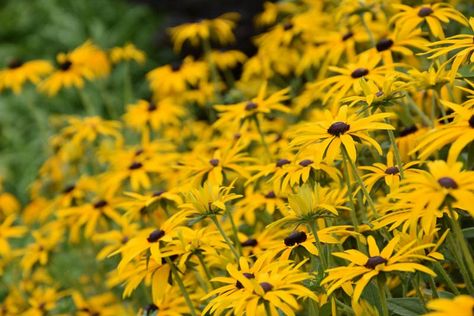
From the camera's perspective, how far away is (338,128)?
6.28 ft

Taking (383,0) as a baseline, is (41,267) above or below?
below

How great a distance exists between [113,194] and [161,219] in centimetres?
21

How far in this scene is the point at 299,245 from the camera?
1.95 meters

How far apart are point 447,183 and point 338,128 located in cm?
44

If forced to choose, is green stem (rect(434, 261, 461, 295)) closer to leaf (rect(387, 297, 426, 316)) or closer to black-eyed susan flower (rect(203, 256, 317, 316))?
leaf (rect(387, 297, 426, 316))

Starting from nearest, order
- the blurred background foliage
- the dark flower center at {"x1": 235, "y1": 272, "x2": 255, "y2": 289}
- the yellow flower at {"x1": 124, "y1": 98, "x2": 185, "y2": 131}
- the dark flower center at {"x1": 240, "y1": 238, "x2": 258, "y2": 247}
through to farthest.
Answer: the dark flower center at {"x1": 235, "y1": 272, "x2": 255, "y2": 289}
the dark flower center at {"x1": 240, "y1": 238, "x2": 258, "y2": 247}
the yellow flower at {"x1": 124, "y1": 98, "x2": 185, "y2": 131}
the blurred background foliage

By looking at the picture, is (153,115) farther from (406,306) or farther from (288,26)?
(406,306)

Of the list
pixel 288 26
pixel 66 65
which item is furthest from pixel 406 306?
pixel 66 65

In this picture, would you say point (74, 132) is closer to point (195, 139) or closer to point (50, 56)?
point (195, 139)

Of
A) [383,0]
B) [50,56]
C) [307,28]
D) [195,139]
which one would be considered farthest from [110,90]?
[383,0]

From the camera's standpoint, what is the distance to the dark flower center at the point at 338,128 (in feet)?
6.27

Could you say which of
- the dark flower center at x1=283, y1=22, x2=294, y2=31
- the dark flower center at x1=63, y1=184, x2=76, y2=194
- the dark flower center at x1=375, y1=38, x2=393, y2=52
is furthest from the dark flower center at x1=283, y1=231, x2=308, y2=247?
the dark flower center at x1=283, y1=22, x2=294, y2=31

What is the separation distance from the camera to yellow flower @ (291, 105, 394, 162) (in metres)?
1.88

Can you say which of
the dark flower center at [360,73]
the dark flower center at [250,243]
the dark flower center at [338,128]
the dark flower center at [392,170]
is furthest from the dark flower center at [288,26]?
the dark flower center at [338,128]
